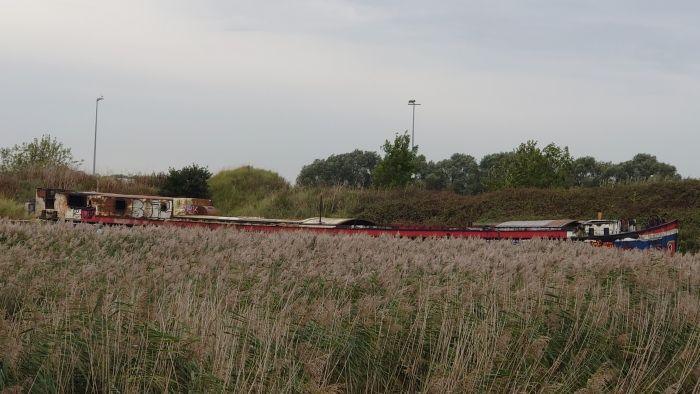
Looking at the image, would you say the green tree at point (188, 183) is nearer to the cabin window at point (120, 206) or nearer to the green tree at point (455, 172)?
the cabin window at point (120, 206)

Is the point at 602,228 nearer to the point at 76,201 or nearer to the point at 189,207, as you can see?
the point at 189,207

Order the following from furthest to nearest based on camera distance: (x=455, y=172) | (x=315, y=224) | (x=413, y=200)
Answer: (x=455, y=172) → (x=413, y=200) → (x=315, y=224)

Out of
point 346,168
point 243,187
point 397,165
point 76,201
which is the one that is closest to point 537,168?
point 397,165

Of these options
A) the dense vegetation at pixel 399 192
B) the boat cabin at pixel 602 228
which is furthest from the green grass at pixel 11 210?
the boat cabin at pixel 602 228

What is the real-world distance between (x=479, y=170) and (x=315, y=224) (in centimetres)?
5387

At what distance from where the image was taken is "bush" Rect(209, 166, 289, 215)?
1529 inches

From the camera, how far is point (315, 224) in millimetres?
21438

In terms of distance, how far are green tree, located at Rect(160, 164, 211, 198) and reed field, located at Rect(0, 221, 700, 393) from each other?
88.0ft

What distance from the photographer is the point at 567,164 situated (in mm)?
43344

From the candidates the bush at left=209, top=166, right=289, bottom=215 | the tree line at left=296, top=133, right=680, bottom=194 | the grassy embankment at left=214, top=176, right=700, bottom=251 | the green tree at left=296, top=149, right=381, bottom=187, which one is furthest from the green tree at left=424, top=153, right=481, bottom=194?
the grassy embankment at left=214, top=176, right=700, bottom=251

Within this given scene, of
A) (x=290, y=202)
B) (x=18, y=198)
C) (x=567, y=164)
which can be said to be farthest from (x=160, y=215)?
(x=567, y=164)

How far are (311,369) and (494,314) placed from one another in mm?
2571

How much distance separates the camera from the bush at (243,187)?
38844 millimetres

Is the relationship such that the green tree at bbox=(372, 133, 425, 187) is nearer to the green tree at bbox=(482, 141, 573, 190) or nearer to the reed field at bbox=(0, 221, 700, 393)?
the green tree at bbox=(482, 141, 573, 190)
